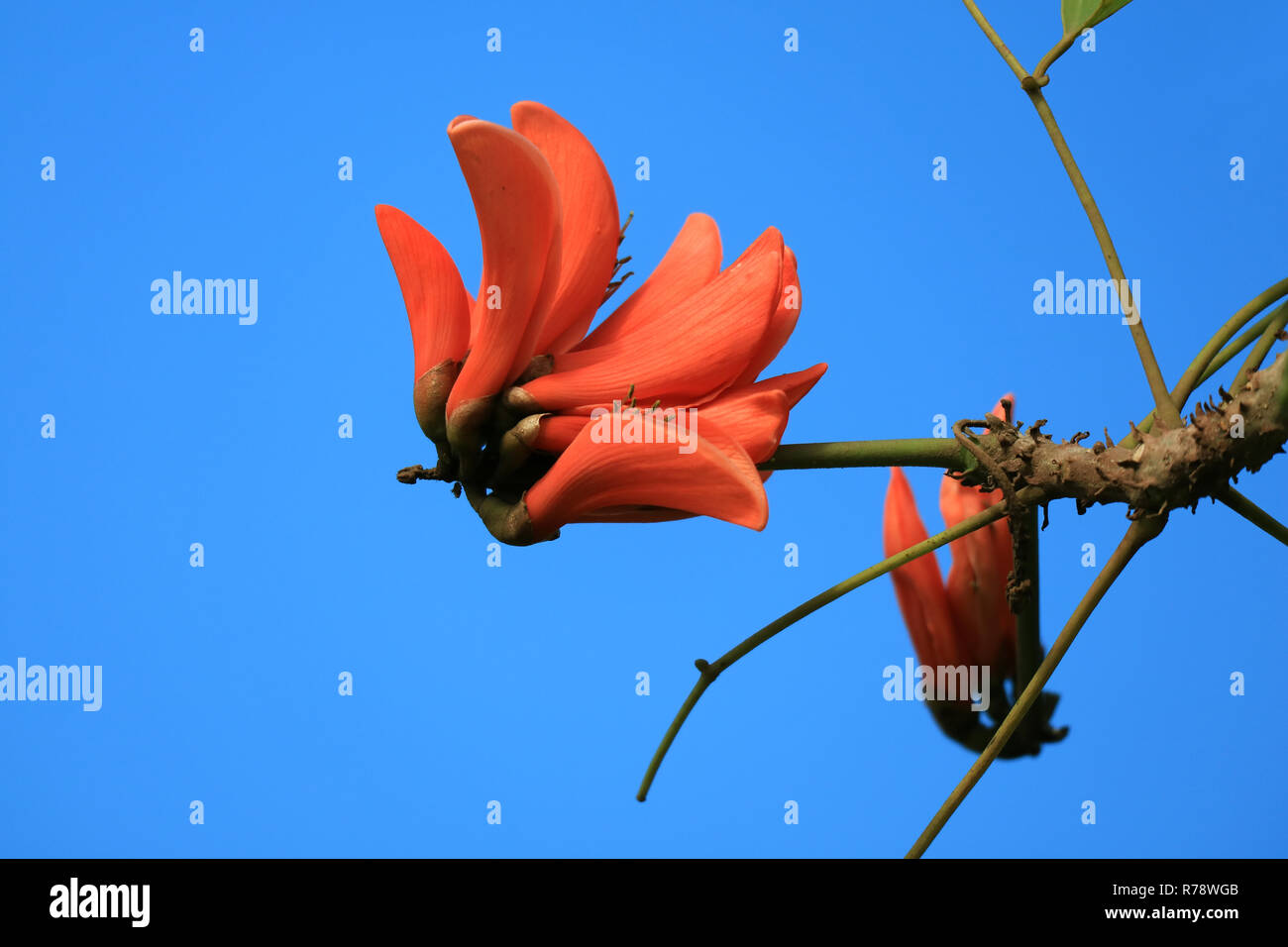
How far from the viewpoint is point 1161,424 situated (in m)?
0.48

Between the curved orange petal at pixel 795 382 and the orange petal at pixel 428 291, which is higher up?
the orange petal at pixel 428 291

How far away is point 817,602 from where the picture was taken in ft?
1.63

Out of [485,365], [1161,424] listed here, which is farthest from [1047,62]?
[485,365]

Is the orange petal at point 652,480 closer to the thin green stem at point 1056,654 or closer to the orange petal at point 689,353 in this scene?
the orange petal at point 689,353

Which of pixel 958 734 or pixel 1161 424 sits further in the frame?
pixel 958 734

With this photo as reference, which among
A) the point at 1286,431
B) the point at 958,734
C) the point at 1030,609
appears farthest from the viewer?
the point at 958,734

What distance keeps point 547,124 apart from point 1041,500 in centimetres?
27

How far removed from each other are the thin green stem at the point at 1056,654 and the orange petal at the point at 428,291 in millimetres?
288

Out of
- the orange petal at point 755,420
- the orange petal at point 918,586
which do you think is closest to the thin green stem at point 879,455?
the orange petal at point 755,420

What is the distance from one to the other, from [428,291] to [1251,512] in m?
0.37

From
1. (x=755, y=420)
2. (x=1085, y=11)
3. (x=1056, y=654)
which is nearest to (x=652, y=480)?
(x=755, y=420)

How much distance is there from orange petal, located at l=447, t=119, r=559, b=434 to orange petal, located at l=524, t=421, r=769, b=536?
55mm

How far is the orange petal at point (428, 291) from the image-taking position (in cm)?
54
